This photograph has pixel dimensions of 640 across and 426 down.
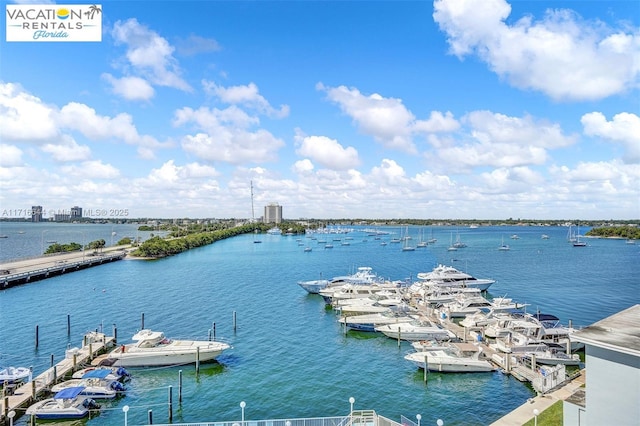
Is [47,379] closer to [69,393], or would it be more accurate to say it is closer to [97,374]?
[97,374]

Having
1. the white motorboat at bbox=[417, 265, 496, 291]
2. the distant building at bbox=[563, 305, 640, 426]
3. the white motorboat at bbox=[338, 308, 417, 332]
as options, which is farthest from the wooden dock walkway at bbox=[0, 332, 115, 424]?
the white motorboat at bbox=[417, 265, 496, 291]

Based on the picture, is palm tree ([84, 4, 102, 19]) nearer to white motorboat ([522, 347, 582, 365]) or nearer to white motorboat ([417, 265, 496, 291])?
white motorboat ([522, 347, 582, 365])

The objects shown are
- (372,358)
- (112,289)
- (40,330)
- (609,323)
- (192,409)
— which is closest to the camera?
(609,323)

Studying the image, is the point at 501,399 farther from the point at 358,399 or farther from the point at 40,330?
the point at 40,330

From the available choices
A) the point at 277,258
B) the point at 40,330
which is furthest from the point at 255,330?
the point at 277,258

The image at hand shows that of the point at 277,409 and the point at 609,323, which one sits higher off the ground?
the point at 609,323

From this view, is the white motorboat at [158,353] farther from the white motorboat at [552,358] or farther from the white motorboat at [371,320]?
the white motorboat at [552,358]
